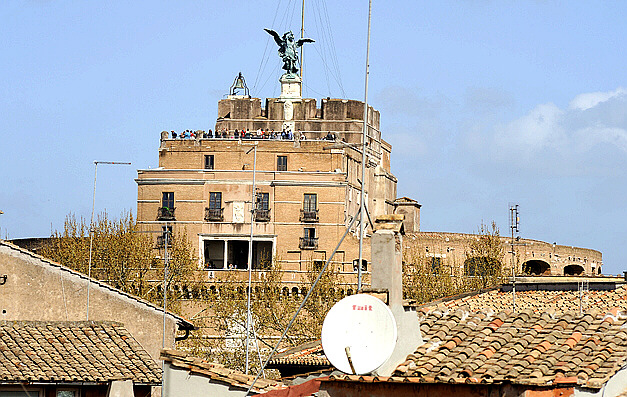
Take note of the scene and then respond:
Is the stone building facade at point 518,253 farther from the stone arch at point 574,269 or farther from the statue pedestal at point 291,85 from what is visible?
the statue pedestal at point 291,85

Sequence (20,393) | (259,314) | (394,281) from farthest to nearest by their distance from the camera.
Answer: (259,314) < (20,393) < (394,281)

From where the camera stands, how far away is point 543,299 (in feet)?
117


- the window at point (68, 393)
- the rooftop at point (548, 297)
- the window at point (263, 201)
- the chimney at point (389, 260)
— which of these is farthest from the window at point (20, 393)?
the window at point (263, 201)

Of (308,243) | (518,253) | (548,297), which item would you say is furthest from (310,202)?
(548,297)

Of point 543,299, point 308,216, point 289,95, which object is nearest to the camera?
point 543,299

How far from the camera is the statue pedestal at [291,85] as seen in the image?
9426 centimetres

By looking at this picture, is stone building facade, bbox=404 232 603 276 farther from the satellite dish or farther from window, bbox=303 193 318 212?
the satellite dish

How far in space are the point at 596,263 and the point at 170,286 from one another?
126 ft

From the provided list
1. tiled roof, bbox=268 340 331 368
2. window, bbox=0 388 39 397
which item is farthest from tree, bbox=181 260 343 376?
window, bbox=0 388 39 397

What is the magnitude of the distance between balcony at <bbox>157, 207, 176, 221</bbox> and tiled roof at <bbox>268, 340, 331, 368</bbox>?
48180 mm

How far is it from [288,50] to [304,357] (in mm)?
67689

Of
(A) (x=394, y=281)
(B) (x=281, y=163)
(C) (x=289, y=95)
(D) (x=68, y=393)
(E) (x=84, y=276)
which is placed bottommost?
(D) (x=68, y=393)

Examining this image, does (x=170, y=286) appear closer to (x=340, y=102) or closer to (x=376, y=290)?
(x=340, y=102)

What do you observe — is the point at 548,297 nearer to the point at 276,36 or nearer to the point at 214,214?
the point at 214,214
